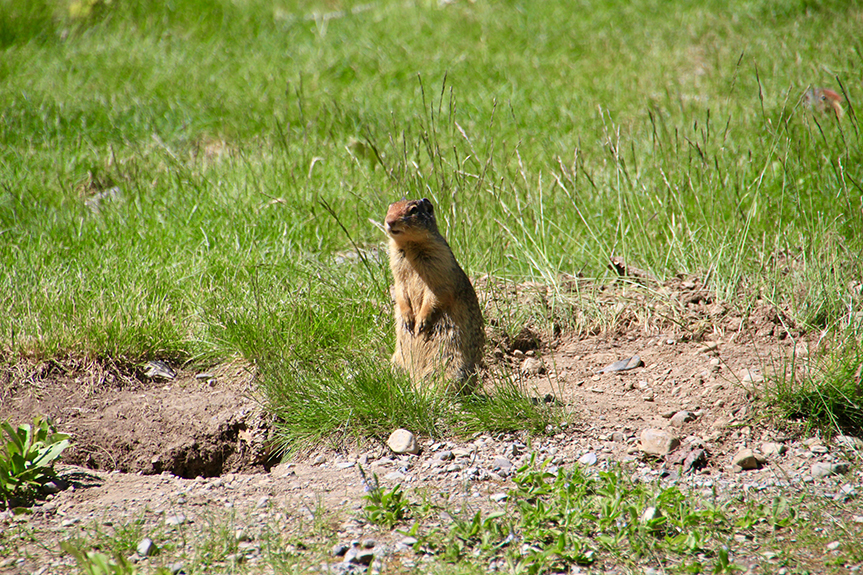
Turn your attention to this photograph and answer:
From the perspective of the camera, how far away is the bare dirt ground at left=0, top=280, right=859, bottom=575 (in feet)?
9.02

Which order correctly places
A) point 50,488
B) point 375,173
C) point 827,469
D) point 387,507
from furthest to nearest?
point 375,173, point 50,488, point 827,469, point 387,507

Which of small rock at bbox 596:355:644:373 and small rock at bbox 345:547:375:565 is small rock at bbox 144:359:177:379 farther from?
small rock at bbox 596:355:644:373

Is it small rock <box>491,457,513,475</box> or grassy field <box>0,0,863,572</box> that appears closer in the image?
small rock <box>491,457,513,475</box>

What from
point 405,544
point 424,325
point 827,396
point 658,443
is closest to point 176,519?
point 405,544

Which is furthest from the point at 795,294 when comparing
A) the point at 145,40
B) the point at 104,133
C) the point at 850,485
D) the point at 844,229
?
the point at 145,40

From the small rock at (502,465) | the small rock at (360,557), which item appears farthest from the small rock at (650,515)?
the small rock at (360,557)

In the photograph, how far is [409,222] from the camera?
11.6ft

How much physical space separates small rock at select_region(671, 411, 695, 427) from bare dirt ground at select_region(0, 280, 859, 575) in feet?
0.10

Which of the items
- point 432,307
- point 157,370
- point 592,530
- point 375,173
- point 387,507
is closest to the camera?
point 592,530

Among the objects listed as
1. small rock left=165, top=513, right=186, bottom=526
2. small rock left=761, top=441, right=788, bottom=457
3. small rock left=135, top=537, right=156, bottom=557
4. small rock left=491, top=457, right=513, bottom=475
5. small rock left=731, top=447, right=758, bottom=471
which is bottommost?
small rock left=761, top=441, right=788, bottom=457

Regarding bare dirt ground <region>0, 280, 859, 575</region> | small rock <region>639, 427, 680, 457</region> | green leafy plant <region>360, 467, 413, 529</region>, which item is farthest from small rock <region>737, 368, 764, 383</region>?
green leafy plant <region>360, 467, 413, 529</region>

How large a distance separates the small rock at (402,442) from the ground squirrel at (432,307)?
396 mm

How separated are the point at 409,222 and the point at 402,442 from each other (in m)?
1.07

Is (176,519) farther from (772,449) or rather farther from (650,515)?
(772,449)
